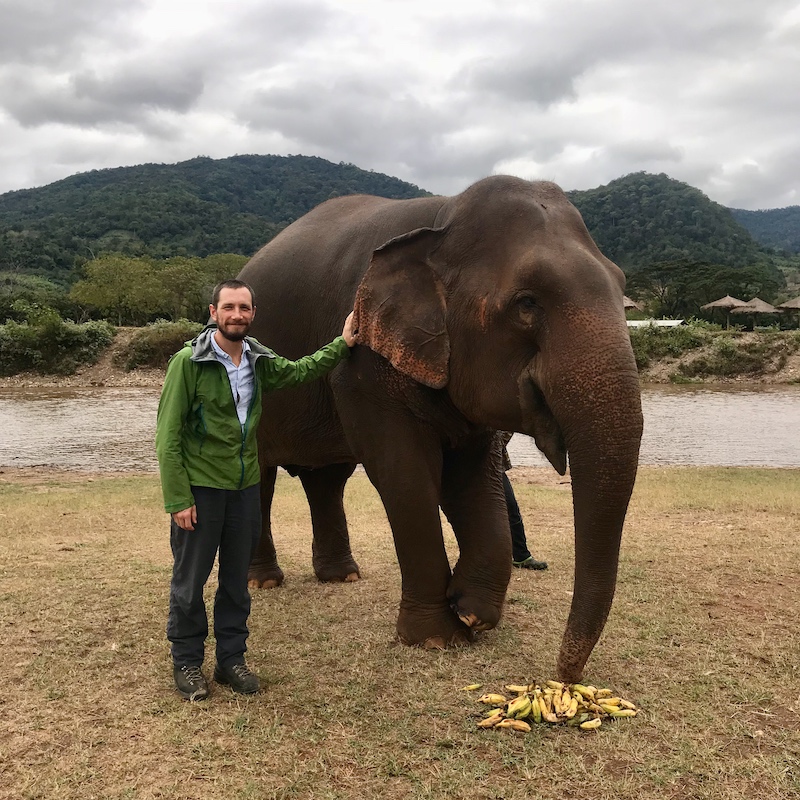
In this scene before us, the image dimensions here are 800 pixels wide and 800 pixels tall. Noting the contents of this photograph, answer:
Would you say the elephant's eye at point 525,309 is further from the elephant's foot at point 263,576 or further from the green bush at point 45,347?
the green bush at point 45,347

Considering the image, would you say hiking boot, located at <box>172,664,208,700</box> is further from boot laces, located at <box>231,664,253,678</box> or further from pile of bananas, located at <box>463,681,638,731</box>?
pile of bananas, located at <box>463,681,638,731</box>

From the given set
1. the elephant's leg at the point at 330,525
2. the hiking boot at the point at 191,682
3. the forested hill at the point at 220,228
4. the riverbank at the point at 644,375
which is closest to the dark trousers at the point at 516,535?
the elephant's leg at the point at 330,525

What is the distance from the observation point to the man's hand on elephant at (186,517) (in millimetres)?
4020

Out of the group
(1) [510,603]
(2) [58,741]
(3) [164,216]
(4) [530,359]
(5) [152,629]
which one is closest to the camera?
(2) [58,741]

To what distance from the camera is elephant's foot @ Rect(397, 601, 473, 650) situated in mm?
5012

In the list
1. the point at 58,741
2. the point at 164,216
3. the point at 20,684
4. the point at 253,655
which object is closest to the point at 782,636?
the point at 253,655

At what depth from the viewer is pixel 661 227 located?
348 feet

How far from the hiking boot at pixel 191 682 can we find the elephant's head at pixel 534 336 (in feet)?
6.40

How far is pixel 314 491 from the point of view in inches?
274

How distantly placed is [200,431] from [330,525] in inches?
112

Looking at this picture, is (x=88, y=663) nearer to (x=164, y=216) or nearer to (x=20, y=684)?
(x=20, y=684)

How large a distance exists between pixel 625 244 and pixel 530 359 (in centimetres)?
10279

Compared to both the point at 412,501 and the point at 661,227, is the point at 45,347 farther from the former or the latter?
the point at 661,227

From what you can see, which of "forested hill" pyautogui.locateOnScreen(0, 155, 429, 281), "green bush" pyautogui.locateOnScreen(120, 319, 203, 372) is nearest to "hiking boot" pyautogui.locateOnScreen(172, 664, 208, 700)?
"green bush" pyautogui.locateOnScreen(120, 319, 203, 372)
